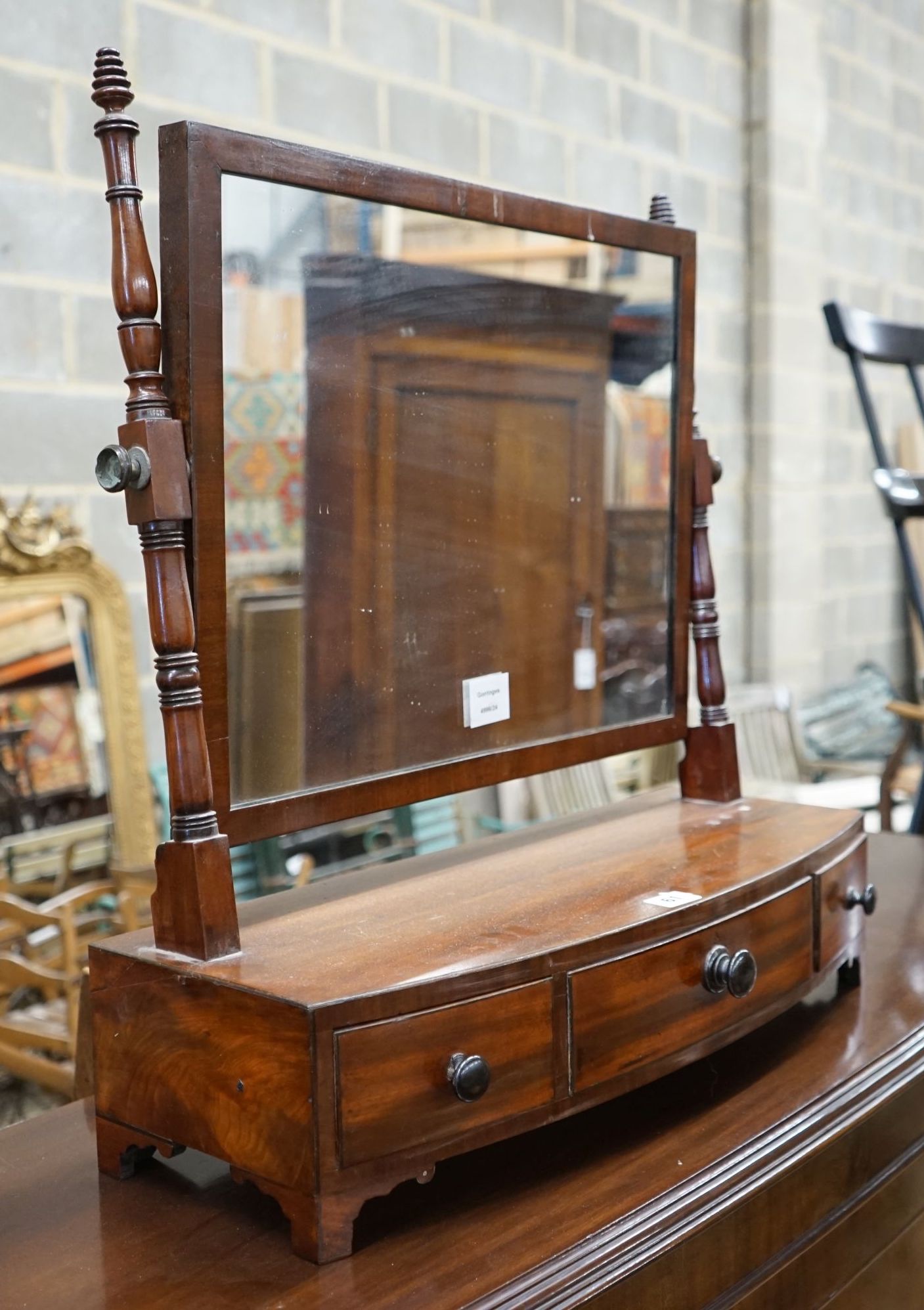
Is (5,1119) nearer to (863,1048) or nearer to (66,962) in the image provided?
(66,962)

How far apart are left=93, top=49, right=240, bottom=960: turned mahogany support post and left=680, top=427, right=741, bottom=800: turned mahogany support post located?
632mm

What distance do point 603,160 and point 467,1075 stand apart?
124 inches

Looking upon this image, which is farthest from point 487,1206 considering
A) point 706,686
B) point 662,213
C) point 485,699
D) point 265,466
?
point 662,213

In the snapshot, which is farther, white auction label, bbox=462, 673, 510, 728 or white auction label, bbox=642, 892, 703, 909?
white auction label, bbox=462, 673, 510, 728

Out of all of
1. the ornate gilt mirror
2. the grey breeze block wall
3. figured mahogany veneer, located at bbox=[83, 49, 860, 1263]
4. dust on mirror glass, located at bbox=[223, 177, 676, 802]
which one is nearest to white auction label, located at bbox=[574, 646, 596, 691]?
dust on mirror glass, located at bbox=[223, 177, 676, 802]

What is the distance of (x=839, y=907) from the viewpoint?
4.14 ft

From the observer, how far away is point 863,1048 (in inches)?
46.8

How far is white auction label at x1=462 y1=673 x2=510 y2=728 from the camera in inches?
47.4

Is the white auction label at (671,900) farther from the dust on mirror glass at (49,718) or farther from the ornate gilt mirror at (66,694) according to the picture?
the dust on mirror glass at (49,718)

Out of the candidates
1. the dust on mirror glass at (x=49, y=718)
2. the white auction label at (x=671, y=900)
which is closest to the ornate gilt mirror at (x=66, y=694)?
the dust on mirror glass at (x=49, y=718)

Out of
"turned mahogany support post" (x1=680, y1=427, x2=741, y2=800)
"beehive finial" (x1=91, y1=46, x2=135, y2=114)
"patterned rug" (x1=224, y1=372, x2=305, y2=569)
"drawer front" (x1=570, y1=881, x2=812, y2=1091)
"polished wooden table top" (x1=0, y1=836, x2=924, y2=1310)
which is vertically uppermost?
"beehive finial" (x1=91, y1=46, x2=135, y2=114)

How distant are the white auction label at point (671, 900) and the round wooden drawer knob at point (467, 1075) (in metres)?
0.22

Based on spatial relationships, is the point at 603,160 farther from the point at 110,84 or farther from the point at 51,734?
the point at 110,84

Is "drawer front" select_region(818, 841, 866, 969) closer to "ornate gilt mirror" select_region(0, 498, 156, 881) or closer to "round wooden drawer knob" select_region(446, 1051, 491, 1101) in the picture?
"round wooden drawer knob" select_region(446, 1051, 491, 1101)
